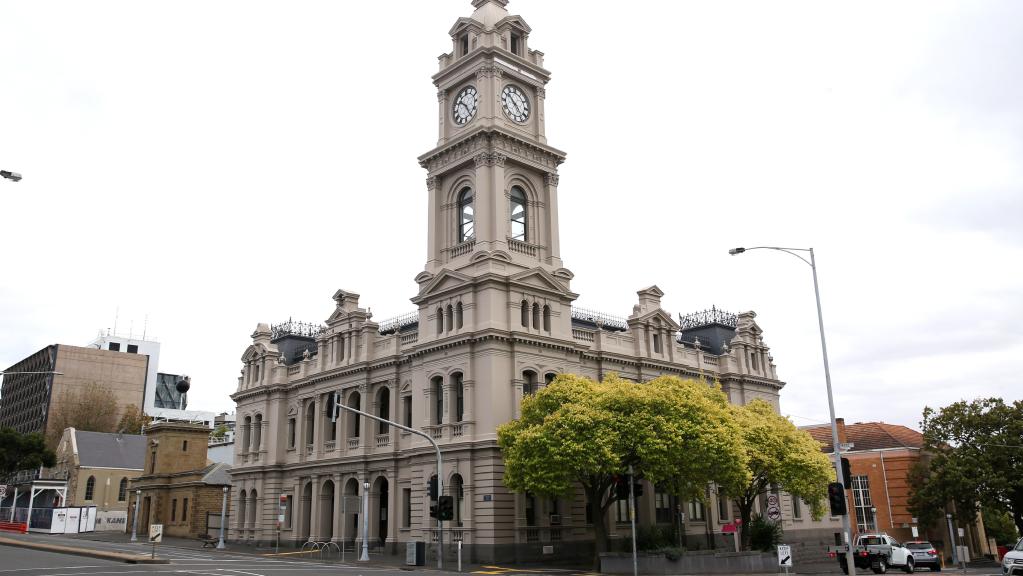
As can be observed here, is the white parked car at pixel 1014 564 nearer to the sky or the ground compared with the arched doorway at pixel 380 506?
nearer to the ground

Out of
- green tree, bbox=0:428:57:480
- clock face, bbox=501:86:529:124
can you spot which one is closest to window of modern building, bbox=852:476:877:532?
clock face, bbox=501:86:529:124

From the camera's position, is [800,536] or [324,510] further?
[800,536]

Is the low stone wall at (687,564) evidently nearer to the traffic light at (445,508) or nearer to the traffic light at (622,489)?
the traffic light at (622,489)

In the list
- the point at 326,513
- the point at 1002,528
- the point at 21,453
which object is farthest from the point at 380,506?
the point at 1002,528

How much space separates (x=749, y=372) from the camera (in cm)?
6506

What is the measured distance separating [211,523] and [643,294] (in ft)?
130

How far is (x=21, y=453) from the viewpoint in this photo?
8756 cm

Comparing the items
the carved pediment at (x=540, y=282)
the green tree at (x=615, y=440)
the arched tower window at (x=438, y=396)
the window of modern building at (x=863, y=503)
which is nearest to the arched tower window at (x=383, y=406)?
the arched tower window at (x=438, y=396)

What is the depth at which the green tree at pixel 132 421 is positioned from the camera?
127 meters

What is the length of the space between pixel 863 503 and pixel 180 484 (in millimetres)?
56627

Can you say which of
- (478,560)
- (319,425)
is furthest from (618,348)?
(319,425)

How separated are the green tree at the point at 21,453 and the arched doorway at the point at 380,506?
172 ft

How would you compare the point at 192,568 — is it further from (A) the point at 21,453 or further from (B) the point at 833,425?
(A) the point at 21,453

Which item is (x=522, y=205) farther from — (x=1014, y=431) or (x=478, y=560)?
(x=1014, y=431)
